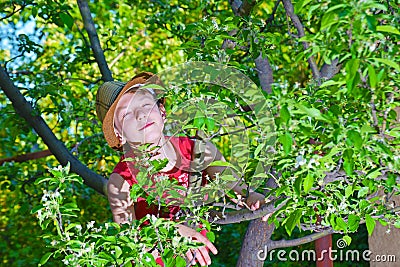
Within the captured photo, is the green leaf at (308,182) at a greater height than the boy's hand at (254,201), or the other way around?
the green leaf at (308,182)

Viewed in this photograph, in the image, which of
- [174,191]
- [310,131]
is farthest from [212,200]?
[310,131]

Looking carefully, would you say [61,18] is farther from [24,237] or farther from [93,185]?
[24,237]

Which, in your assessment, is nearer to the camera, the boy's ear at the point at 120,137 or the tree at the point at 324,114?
the tree at the point at 324,114

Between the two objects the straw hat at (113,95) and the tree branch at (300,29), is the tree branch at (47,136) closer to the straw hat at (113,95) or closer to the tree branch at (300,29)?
the straw hat at (113,95)

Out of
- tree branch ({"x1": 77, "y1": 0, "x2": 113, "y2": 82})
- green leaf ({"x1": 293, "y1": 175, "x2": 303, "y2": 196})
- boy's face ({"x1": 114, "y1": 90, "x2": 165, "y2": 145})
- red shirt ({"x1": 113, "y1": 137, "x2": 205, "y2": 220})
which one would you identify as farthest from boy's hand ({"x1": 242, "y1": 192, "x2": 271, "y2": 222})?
tree branch ({"x1": 77, "y1": 0, "x2": 113, "y2": 82})

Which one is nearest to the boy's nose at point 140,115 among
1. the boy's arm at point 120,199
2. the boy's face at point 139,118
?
the boy's face at point 139,118

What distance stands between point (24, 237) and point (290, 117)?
4220 mm

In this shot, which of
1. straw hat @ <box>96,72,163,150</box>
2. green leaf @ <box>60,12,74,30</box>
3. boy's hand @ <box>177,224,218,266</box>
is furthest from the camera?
green leaf @ <box>60,12,74,30</box>

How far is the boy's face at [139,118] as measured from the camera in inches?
82.3

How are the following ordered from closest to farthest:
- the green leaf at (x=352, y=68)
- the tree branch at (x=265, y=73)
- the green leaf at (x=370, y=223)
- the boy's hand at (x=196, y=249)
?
1. the green leaf at (x=352, y=68)
2. the green leaf at (x=370, y=223)
3. the boy's hand at (x=196, y=249)
4. the tree branch at (x=265, y=73)

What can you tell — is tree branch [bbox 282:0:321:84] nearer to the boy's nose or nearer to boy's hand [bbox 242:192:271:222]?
boy's hand [bbox 242:192:271:222]

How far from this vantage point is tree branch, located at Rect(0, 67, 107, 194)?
2.86m

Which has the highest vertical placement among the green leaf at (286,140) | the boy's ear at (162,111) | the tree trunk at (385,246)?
the boy's ear at (162,111)

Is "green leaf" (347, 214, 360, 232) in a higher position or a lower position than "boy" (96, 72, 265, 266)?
lower
